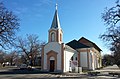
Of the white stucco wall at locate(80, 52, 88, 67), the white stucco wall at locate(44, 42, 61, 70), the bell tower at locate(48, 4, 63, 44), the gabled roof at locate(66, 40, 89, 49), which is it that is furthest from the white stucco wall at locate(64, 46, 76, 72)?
the gabled roof at locate(66, 40, 89, 49)

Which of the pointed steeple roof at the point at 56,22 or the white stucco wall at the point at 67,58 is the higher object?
the pointed steeple roof at the point at 56,22

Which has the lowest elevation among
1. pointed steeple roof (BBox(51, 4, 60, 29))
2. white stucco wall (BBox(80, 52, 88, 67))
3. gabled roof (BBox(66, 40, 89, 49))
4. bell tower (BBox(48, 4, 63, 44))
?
white stucco wall (BBox(80, 52, 88, 67))

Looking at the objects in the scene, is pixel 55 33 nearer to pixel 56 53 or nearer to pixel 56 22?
pixel 56 22

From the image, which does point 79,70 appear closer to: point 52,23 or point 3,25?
point 52,23

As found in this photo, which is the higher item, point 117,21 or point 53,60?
point 117,21

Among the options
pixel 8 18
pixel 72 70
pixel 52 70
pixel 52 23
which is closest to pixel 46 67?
pixel 52 70

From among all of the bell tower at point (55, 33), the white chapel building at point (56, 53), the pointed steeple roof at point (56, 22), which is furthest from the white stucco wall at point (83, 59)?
the pointed steeple roof at point (56, 22)

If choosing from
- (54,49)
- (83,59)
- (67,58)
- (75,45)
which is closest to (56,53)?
(54,49)

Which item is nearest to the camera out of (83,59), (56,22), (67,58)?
(67,58)

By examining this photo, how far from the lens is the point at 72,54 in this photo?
49.6 metres

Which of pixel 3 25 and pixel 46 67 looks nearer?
pixel 3 25

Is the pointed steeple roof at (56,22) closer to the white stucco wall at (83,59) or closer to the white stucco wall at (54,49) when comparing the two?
the white stucco wall at (54,49)

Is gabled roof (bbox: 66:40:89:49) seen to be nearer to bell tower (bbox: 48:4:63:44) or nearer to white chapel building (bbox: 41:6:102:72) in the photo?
white chapel building (bbox: 41:6:102:72)

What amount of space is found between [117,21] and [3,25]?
17.6 metres
